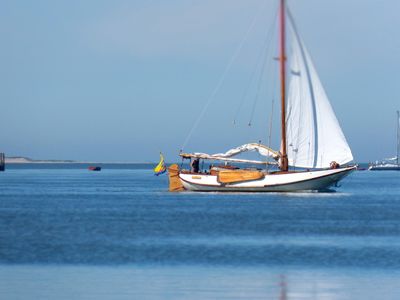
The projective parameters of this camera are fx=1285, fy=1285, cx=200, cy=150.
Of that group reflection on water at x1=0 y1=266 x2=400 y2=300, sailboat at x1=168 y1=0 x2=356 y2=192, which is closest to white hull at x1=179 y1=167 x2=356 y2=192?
sailboat at x1=168 y1=0 x2=356 y2=192

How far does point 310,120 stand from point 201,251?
49.3 metres

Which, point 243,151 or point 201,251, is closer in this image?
point 201,251

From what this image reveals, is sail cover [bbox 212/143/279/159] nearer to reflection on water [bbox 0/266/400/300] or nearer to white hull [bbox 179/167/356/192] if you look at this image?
white hull [bbox 179/167/356/192]

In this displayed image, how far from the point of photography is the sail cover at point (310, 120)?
96.2 meters

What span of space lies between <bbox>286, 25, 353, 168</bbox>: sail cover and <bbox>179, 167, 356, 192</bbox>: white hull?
1.39 meters

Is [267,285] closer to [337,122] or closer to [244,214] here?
[244,214]

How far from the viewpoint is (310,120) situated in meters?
96.6

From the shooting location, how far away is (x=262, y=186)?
9612 centimetres

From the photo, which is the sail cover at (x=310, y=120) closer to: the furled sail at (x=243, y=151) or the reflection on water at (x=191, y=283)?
the furled sail at (x=243, y=151)

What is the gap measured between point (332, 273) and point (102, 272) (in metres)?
7.15

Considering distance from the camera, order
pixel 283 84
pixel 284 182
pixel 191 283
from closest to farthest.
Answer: pixel 191 283, pixel 284 182, pixel 283 84

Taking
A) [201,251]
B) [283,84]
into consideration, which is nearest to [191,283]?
[201,251]

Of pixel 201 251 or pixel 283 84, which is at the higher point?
pixel 283 84

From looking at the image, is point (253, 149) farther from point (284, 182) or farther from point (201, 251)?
point (201, 251)
